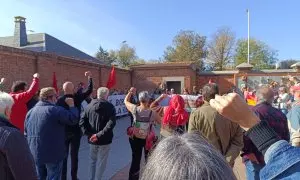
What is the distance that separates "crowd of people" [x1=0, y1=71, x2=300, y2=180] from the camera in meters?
1.28

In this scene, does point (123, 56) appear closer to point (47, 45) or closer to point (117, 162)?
point (47, 45)

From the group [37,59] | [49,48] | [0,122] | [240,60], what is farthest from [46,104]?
[240,60]

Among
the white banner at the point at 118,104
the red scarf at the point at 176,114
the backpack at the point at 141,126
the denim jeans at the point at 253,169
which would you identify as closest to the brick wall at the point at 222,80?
the white banner at the point at 118,104

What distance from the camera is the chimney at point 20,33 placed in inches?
1112

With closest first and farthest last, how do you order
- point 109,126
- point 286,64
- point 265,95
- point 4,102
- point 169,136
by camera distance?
point 169,136
point 4,102
point 265,95
point 109,126
point 286,64

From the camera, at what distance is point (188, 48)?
173 ft

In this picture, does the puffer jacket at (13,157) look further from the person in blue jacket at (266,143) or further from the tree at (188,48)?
the tree at (188,48)

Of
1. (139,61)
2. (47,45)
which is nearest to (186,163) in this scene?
(47,45)

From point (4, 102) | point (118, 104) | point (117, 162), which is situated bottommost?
point (117, 162)

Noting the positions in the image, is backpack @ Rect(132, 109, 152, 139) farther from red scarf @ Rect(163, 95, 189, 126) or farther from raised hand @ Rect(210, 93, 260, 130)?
raised hand @ Rect(210, 93, 260, 130)

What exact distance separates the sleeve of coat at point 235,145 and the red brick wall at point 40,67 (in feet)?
29.0

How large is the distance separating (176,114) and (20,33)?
25.1 m

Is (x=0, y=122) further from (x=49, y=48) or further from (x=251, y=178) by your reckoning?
(x=49, y=48)

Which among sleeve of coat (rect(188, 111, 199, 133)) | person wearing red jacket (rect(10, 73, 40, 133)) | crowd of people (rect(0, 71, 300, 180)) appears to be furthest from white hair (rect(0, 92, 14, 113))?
sleeve of coat (rect(188, 111, 199, 133))
